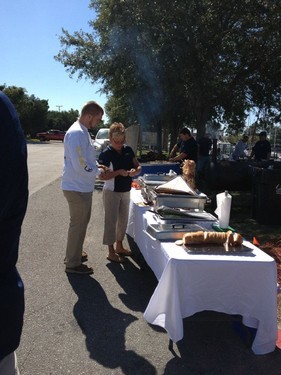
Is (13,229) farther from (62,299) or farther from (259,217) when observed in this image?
(259,217)

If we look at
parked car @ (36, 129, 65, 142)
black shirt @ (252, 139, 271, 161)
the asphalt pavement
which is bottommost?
the asphalt pavement

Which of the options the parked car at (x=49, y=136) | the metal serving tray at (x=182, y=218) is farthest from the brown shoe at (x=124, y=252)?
the parked car at (x=49, y=136)

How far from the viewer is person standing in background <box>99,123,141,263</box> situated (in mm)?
A: 5203

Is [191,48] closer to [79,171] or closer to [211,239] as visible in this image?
[79,171]

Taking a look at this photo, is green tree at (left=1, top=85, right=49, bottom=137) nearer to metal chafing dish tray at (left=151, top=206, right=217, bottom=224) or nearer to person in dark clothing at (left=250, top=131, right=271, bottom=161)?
person in dark clothing at (left=250, top=131, right=271, bottom=161)

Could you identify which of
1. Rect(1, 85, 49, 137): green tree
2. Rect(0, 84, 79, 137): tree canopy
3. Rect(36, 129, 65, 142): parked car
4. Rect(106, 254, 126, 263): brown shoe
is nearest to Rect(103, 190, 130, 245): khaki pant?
Rect(106, 254, 126, 263): brown shoe

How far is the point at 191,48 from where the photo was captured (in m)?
11.1

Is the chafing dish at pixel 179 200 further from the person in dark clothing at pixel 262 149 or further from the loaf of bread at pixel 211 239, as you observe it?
the person in dark clothing at pixel 262 149

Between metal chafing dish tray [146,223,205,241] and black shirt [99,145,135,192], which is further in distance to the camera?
black shirt [99,145,135,192]

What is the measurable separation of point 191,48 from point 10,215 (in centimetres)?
1070

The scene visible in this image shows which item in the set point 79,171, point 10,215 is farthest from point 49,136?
point 10,215

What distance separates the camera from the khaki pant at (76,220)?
4738mm

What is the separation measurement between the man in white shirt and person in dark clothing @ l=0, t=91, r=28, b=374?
318 cm

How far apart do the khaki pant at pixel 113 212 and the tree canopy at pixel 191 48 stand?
23.1 ft
